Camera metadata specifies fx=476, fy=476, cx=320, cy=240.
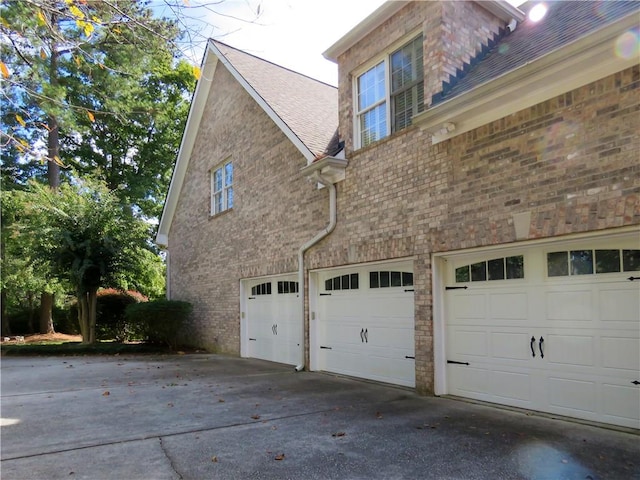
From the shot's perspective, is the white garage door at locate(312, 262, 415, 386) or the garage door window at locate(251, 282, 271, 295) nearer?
the white garage door at locate(312, 262, 415, 386)

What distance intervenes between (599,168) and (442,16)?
3.52 meters

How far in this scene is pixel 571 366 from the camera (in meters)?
5.66

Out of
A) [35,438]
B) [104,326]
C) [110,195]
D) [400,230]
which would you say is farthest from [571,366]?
[104,326]

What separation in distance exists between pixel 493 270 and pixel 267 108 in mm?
6847

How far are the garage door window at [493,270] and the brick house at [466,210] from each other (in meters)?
0.02

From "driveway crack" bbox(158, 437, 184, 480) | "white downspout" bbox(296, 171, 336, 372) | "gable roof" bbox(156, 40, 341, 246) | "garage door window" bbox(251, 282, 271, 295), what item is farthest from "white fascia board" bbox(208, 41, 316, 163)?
"driveway crack" bbox(158, 437, 184, 480)

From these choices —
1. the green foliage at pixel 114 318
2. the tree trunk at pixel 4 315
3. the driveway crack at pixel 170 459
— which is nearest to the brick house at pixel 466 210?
the driveway crack at pixel 170 459

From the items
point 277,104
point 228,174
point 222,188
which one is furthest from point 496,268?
point 222,188

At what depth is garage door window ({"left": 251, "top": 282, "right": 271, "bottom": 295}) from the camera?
1186 centimetres

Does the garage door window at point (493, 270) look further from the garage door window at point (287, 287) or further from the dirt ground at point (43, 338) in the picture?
the dirt ground at point (43, 338)

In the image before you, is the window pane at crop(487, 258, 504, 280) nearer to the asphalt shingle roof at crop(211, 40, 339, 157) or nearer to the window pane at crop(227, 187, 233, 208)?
the asphalt shingle roof at crop(211, 40, 339, 157)

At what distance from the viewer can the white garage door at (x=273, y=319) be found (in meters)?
10.8

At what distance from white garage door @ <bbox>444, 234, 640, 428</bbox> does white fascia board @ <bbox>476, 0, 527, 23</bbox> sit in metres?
4.28

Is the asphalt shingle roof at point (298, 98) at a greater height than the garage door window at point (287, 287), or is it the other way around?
the asphalt shingle roof at point (298, 98)
